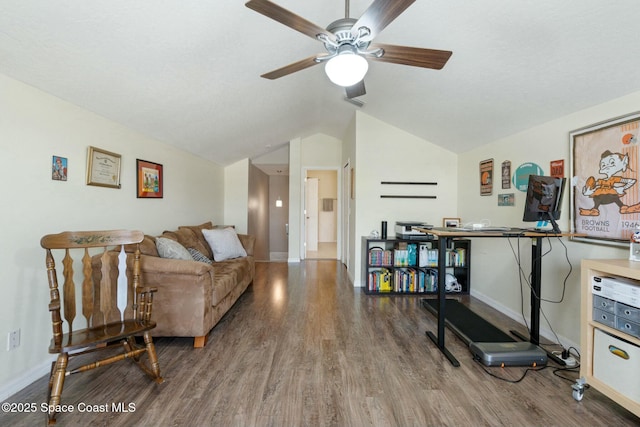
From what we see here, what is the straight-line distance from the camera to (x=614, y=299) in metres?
1.49

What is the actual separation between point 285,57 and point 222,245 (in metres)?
2.42

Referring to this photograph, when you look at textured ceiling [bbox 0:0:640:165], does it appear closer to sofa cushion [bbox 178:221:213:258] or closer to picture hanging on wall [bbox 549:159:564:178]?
picture hanging on wall [bbox 549:159:564:178]

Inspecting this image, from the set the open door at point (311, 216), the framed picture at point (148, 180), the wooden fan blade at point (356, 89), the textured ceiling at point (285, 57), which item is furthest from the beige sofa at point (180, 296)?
the open door at point (311, 216)

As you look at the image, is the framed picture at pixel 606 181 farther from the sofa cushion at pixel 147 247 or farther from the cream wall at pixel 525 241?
the sofa cushion at pixel 147 247

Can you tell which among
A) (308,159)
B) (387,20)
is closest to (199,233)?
(308,159)

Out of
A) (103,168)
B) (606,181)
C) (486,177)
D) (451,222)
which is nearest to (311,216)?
(451,222)

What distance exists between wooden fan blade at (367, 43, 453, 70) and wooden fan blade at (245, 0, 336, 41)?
333mm

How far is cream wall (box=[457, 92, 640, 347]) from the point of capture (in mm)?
2111

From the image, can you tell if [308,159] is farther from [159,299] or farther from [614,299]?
[614,299]

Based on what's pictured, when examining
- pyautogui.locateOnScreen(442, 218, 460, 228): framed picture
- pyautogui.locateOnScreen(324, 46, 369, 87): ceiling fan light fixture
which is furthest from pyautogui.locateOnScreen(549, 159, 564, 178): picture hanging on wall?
pyautogui.locateOnScreen(324, 46, 369, 87): ceiling fan light fixture

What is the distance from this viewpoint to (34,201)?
5.81 feet

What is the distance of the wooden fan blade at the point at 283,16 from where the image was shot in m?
1.16

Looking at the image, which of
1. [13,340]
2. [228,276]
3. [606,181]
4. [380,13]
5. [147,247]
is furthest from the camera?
[228,276]

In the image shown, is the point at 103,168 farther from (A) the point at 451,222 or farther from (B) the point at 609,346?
(A) the point at 451,222
